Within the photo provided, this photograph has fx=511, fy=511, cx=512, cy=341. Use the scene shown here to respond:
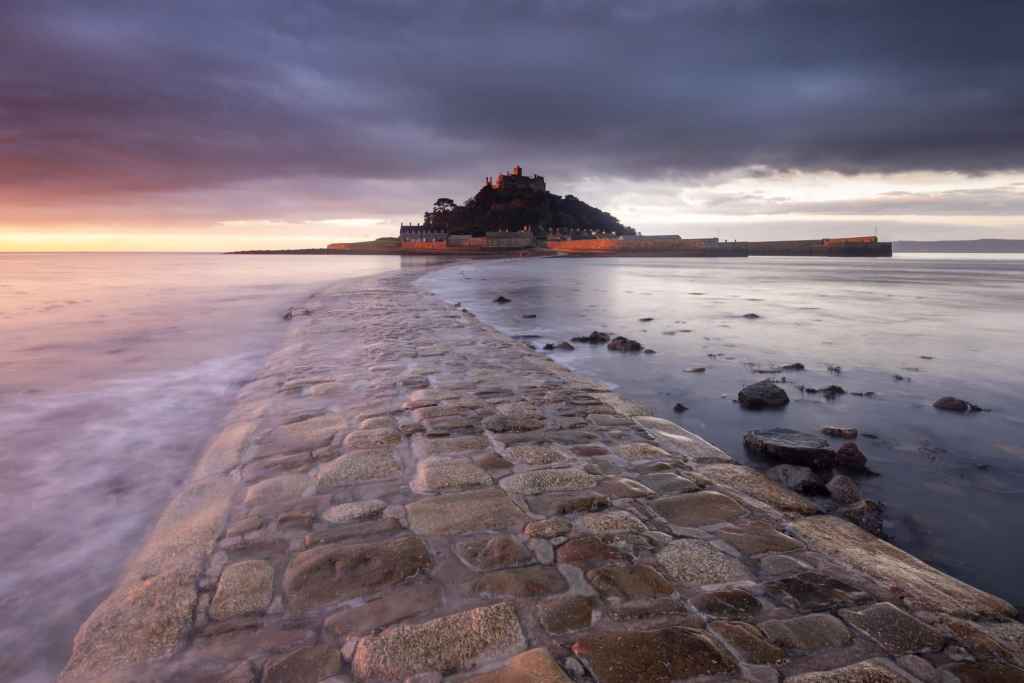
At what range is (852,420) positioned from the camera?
5.42m

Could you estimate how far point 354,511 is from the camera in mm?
A: 2943

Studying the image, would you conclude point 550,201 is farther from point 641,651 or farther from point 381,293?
point 641,651

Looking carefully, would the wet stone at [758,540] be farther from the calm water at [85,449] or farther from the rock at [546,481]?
the calm water at [85,449]

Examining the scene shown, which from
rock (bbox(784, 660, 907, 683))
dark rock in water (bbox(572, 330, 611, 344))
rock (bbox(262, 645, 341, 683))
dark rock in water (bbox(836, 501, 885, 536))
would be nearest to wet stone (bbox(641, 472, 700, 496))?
dark rock in water (bbox(836, 501, 885, 536))

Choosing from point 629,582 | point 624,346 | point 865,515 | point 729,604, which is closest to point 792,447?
point 865,515

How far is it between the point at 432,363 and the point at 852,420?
5006mm

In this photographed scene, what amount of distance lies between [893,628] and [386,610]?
203cm

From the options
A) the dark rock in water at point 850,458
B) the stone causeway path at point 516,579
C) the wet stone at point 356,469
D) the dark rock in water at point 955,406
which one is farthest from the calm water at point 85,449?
the dark rock in water at point 955,406

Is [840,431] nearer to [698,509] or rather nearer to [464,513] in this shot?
[698,509]

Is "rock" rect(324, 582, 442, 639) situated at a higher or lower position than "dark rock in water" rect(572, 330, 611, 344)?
higher

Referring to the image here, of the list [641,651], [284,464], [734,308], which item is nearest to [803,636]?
[641,651]

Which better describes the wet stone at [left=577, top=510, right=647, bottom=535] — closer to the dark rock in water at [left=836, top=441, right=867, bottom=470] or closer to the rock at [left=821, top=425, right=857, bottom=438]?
the dark rock in water at [left=836, top=441, right=867, bottom=470]

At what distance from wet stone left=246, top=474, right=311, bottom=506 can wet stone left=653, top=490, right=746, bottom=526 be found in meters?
2.23

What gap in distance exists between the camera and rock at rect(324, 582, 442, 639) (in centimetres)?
201
